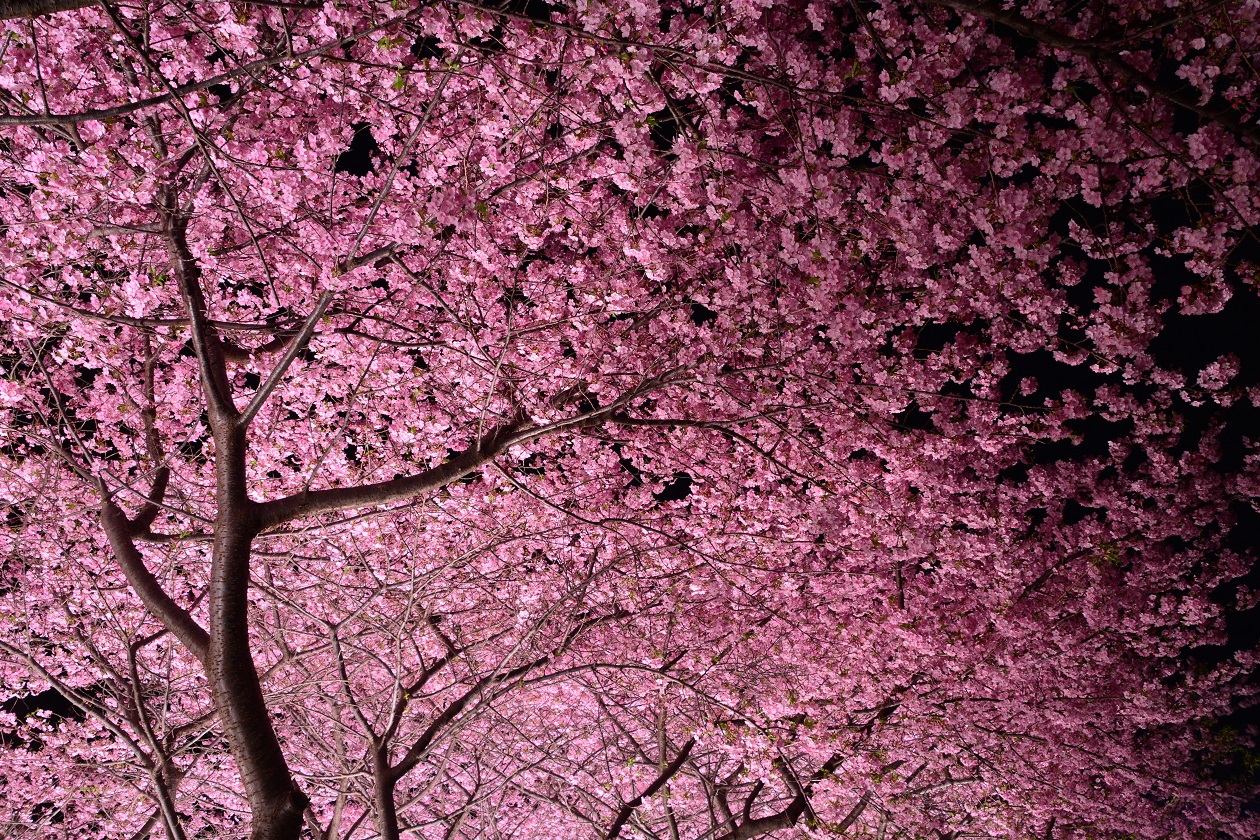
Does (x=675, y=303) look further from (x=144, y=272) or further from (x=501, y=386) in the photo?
(x=144, y=272)

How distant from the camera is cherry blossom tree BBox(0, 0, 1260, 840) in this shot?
17.1ft

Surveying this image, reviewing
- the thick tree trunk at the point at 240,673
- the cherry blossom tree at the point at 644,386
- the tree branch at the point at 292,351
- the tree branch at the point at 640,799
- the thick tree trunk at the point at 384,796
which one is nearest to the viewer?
the tree branch at the point at 292,351

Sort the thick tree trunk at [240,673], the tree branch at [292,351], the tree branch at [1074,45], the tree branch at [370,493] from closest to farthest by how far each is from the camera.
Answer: the tree branch at [1074,45] → the tree branch at [292,351] → the thick tree trunk at [240,673] → the tree branch at [370,493]

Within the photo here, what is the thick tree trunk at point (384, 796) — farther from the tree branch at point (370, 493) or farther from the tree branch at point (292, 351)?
the tree branch at point (292, 351)

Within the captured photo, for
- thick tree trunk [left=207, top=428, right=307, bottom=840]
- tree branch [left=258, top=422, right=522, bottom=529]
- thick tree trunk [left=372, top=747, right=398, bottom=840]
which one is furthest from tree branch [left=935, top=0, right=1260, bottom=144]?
thick tree trunk [left=372, top=747, right=398, bottom=840]

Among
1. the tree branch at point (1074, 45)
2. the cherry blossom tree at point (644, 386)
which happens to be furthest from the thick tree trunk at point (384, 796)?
the tree branch at point (1074, 45)

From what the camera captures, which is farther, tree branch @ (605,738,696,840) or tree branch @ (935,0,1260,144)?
tree branch @ (605,738,696,840)

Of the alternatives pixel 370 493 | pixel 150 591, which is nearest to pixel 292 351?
pixel 370 493

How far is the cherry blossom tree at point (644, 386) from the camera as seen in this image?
520 cm

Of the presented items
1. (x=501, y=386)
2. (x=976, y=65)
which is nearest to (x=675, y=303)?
(x=501, y=386)

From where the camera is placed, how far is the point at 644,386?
6.24 m

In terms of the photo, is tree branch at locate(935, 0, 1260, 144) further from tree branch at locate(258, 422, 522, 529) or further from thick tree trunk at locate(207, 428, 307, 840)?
thick tree trunk at locate(207, 428, 307, 840)

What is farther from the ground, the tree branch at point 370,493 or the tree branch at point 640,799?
the tree branch at point 370,493

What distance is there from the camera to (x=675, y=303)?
7.77 meters
